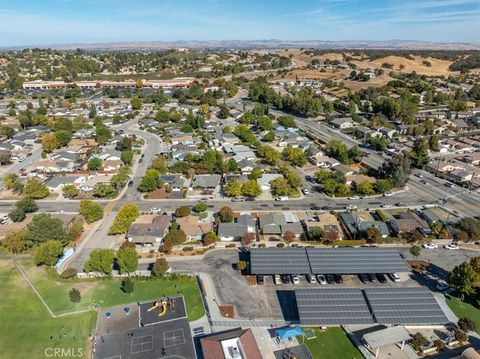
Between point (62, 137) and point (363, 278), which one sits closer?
point (363, 278)

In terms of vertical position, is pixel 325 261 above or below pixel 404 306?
above

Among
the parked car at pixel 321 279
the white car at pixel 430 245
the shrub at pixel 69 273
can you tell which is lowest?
the white car at pixel 430 245

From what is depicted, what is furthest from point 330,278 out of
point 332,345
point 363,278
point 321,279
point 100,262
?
point 100,262

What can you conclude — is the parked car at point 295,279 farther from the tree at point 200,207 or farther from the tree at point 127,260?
the tree at point 200,207

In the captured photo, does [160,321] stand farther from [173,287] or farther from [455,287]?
[455,287]

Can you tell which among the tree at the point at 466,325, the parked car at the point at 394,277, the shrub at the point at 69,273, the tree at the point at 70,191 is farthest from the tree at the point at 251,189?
the tree at the point at 466,325

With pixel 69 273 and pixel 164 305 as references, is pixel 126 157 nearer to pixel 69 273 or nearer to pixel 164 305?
pixel 69 273
